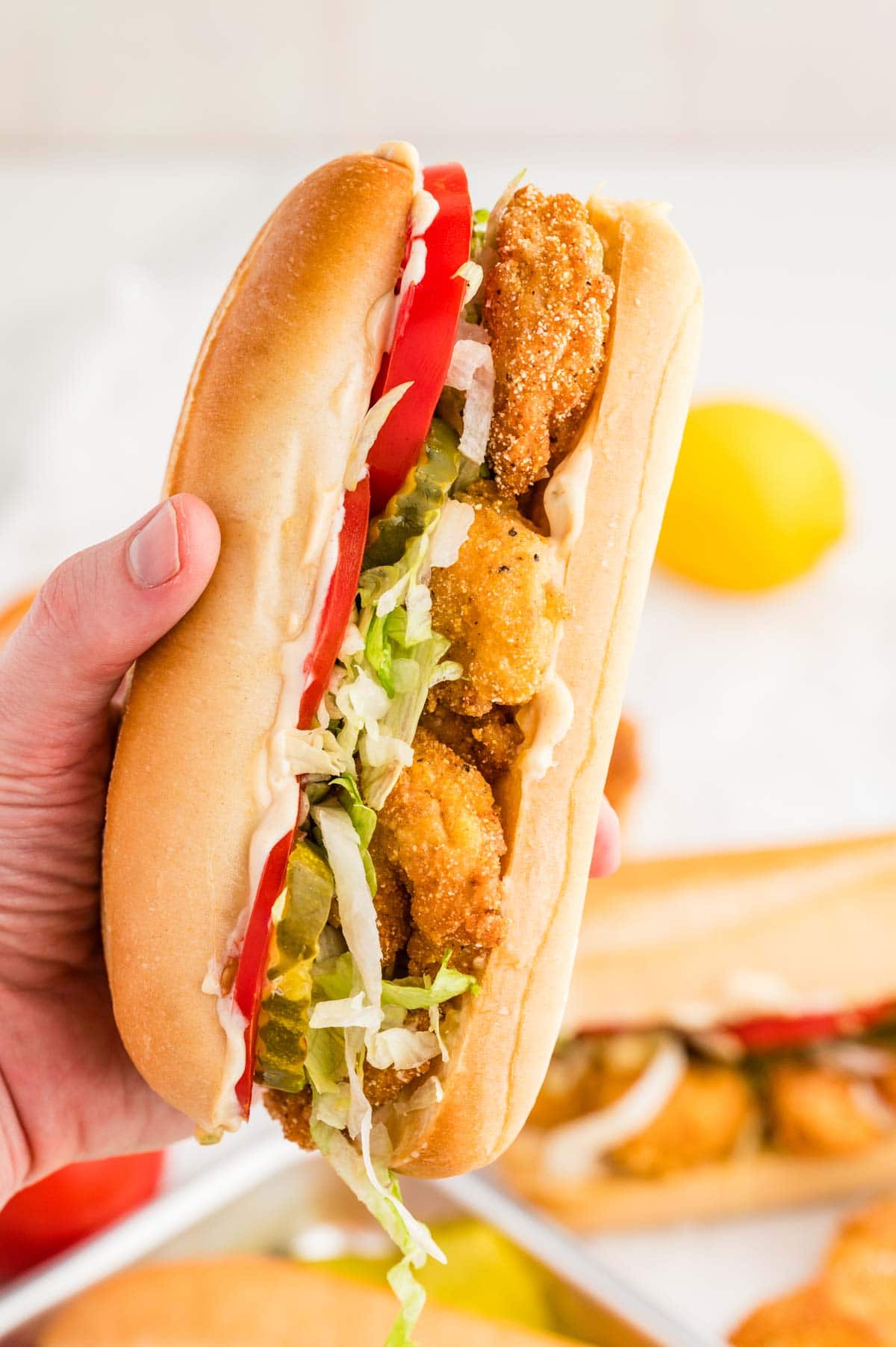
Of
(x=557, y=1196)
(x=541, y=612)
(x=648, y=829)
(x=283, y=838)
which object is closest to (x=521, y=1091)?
(x=283, y=838)

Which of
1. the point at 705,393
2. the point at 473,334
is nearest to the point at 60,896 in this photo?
the point at 473,334

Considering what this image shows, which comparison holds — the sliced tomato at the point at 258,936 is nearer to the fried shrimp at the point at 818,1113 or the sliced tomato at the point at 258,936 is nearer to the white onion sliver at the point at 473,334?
the white onion sliver at the point at 473,334

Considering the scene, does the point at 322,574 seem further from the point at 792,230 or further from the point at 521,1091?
the point at 792,230

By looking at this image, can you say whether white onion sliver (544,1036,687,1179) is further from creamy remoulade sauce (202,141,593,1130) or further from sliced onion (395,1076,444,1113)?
creamy remoulade sauce (202,141,593,1130)

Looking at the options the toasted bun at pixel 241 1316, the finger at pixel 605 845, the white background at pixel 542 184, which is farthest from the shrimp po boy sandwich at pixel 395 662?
the white background at pixel 542 184

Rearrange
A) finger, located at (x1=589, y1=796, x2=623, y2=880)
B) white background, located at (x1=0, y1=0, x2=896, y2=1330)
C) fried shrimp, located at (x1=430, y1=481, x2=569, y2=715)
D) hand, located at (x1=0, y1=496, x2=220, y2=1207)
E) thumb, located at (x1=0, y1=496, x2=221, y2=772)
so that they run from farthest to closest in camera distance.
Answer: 1. white background, located at (x1=0, y1=0, x2=896, y2=1330)
2. finger, located at (x1=589, y1=796, x2=623, y2=880)
3. hand, located at (x1=0, y1=496, x2=220, y2=1207)
4. fried shrimp, located at (x1=430, y1=481, x2=569, y2=715)
5. thumb, located at (x1=0, y1=496, x2=221, y2=772)

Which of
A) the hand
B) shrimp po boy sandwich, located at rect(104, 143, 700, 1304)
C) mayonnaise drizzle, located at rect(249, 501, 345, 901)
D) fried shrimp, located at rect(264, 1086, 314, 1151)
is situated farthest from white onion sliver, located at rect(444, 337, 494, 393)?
fried shrimp, located at rect(264, 1086, 314, 1151)
